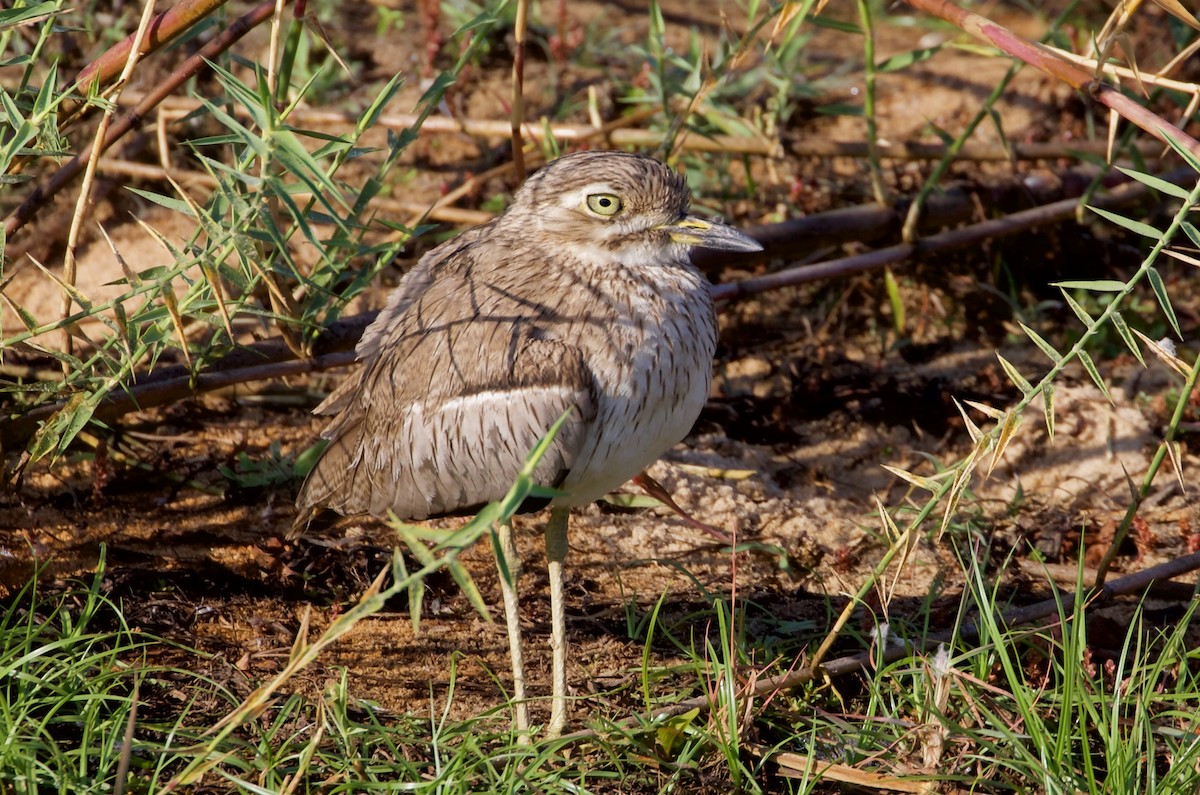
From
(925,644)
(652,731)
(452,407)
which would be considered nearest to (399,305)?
(452,407)

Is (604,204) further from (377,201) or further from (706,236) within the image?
(377,201)

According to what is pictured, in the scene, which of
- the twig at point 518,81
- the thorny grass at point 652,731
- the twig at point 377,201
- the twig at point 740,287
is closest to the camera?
the thorny grass at point 652,731

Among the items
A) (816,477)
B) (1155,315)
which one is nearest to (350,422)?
(816,477)

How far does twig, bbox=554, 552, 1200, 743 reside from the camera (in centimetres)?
271

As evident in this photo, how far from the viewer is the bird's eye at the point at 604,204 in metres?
3.01

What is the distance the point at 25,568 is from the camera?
321cm

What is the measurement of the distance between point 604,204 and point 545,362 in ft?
1.54

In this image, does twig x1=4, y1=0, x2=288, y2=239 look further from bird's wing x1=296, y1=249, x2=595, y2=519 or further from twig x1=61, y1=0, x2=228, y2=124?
bird's wing x1=296, y1=249, x2=595, y2=519

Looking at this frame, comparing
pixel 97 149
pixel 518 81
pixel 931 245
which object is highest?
pixel 97 149

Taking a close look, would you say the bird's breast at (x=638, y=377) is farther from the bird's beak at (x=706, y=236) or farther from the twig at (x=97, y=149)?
the twig at (x=97, y=149)

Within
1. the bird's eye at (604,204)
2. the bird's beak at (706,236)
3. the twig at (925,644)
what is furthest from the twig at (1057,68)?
the twig at (925,644)

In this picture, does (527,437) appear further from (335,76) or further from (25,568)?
(335,76)

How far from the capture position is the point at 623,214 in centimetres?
303

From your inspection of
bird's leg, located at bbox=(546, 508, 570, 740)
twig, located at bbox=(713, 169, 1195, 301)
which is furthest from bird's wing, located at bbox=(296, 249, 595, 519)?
twig, located at bbox=(713, 169, 1195, 301)
